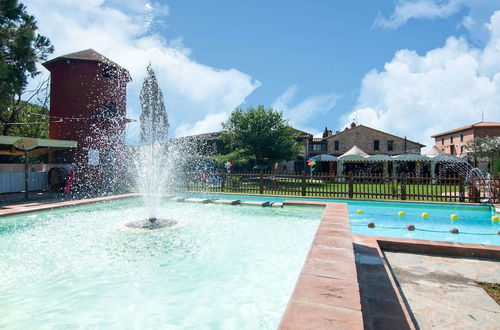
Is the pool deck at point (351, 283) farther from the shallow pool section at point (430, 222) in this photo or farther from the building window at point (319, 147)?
the building window at point (319, 147)

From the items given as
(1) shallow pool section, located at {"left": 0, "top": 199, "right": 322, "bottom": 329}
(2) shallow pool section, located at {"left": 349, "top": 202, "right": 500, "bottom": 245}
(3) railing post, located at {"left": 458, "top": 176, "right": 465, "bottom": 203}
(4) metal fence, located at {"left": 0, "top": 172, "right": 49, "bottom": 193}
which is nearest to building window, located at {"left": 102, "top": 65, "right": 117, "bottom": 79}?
(4) metal fence, located at {"left": 0, "top": 172, "right": 49, "bottom": 193}

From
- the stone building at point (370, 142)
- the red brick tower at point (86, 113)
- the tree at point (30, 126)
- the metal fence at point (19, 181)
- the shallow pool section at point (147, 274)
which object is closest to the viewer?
the shallow pool section at point (147, 274)

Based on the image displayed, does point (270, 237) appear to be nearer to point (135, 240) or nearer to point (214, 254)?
point (214, 254)

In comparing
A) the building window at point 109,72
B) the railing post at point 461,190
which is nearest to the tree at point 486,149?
the railing post at point 461,190

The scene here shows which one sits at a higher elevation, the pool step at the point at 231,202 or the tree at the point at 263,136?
the tree at the point at 263,136

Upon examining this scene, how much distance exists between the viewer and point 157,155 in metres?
12.8

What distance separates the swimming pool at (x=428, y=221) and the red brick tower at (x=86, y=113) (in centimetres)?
1569

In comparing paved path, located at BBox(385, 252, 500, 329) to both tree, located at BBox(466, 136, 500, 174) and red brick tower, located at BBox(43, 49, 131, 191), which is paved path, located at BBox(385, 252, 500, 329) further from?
tree, located at BBox(466, 136, 500, 174)

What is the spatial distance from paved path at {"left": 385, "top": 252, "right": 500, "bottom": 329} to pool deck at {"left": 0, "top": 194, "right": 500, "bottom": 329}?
0.16 meters

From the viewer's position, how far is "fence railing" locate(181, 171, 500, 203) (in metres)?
13.0

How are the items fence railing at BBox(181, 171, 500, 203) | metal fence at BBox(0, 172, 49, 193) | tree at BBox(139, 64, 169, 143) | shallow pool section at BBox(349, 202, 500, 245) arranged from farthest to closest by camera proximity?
tree at BBox(139, 64, 169, 143) → metal fence at BBox(0, 172, 49, 193) → fence railing at BBox(181, 171, 500, 203) → shallow pool section at BBox(349, 202, 500, 245)

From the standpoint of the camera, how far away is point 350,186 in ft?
47.6

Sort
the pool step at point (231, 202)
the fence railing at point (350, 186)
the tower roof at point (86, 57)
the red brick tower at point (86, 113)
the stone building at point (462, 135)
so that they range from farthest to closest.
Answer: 1. the stone building at point (462, 135)
2. the tower roof at point (86, 57)
3. the red brick tower at point (86, 113)
4. the fence railing at point (350, 186)
5. the pool step at point (231, 202)

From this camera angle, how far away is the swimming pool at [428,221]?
821cm
